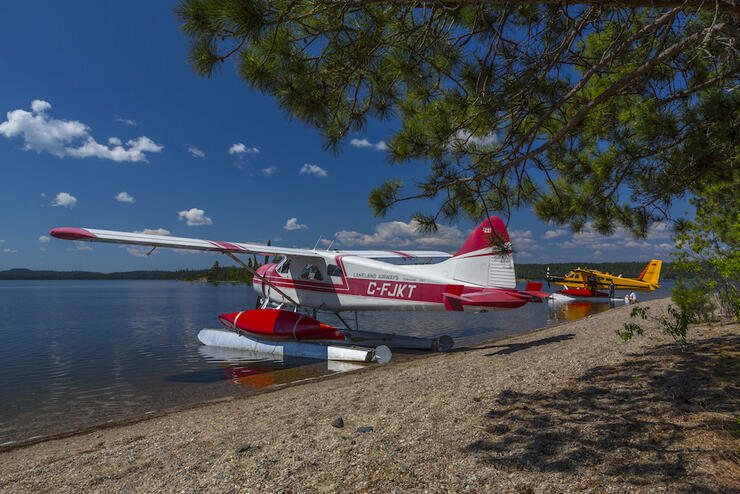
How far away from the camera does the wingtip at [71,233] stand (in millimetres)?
7699

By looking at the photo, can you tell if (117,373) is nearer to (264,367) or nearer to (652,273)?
(264,367)

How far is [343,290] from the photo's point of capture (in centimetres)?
1042

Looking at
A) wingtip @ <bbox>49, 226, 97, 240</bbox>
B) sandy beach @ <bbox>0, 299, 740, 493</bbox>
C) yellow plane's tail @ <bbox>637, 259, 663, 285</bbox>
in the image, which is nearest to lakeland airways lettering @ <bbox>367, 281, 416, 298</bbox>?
sandy beach @ <bbox>0, 299, 740, 493</bbox>

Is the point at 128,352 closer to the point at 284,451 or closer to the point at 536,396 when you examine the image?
the point at 284,451

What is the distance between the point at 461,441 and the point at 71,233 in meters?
8.83

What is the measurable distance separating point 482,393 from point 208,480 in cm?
268

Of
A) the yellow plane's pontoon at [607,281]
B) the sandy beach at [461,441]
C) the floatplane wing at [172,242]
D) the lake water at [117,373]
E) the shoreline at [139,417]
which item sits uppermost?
the floatplane wing at [172,242]

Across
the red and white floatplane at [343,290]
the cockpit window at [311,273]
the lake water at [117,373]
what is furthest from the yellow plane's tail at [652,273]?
the cockpit window at [311,273]

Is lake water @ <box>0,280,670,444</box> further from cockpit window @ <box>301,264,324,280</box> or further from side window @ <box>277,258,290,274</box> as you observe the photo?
side window @ <box>277,258,290,274</box>

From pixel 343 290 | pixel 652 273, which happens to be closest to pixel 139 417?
pixel 343 290

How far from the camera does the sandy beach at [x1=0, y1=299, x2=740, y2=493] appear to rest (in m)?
2.23

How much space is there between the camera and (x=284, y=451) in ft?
9.29

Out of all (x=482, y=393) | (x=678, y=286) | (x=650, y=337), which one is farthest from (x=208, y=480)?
(x=650, y=337)

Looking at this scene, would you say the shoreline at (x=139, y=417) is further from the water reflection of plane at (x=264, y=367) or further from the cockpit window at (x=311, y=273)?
the cockpit window at (x=311, y=273)
